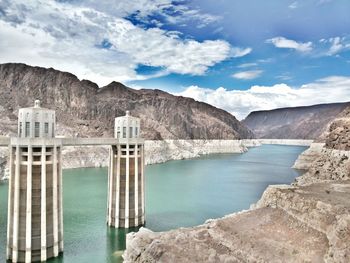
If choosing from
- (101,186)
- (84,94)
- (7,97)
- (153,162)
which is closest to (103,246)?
(101,186)

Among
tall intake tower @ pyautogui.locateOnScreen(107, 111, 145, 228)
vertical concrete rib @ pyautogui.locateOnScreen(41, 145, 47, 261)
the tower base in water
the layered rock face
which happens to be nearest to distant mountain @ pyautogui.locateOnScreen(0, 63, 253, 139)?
tall intake tower @ pyautogui.locateOnScreen(107, 111, 145, 228)

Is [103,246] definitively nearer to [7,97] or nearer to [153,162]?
[153,162]

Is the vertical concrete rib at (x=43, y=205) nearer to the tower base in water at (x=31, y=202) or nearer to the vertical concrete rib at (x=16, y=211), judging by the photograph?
the tower base in water at (x=31, y=202)

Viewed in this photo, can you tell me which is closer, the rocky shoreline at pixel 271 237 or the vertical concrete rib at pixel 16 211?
the rocky shoreline at pixel 271 237

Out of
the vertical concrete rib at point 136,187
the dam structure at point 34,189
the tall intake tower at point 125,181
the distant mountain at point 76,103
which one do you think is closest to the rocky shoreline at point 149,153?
the distant mountain at point 76,103

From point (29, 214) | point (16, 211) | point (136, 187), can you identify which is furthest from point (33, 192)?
point (136, 187)

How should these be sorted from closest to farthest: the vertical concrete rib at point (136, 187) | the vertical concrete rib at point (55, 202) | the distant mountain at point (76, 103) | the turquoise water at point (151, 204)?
the vertical concrete rib at point (55, 202) < the turquoise water at point (151, 204) < the vertical concrete rib at point (136, 187) < the distant mountain at point (76, 103)

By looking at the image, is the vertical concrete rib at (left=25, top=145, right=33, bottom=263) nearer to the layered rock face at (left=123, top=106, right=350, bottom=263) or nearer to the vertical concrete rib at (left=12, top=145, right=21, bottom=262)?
the vertical concrete rib at (left=12, top=145, right=21, bottom=262)

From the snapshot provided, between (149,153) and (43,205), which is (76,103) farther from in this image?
(43,205)
